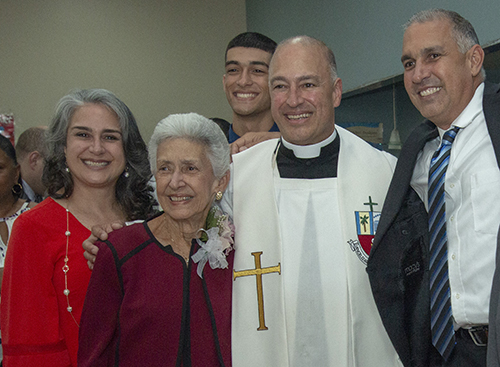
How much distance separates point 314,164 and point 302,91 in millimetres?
356

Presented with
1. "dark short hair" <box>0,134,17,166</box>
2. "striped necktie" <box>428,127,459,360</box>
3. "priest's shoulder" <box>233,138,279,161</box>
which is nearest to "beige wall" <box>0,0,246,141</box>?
"dark short hair" <box>0,134,17,166</box>

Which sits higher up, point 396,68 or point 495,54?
point 396,68

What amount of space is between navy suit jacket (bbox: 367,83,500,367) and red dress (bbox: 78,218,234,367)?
2.22 feet

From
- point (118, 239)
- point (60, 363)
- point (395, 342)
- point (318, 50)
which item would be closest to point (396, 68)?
point (318, 50)

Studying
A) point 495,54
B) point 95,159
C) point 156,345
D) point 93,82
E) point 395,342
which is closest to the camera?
point 156,345

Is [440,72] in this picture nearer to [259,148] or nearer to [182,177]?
[259,148]

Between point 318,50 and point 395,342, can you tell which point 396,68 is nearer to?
point 318,50

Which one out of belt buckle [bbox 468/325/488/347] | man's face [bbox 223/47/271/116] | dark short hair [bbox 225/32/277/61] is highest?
dark short hair [bbox 225/32/277/61]

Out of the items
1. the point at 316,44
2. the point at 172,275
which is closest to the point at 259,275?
the point at 172,275

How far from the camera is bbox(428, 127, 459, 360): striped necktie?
2.12 m

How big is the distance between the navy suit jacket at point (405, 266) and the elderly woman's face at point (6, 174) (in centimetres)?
237

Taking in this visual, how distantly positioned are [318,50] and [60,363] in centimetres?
178

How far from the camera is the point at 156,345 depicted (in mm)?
1921

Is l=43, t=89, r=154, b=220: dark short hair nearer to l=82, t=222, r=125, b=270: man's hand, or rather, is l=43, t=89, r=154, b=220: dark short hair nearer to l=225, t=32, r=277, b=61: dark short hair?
l=82, t=222, r=125, b=270: man's hand
